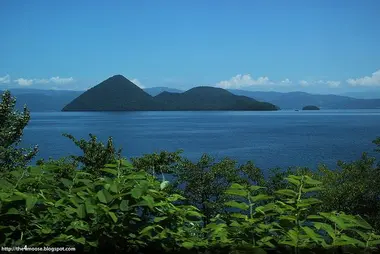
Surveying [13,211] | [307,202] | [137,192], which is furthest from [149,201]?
[307,202]

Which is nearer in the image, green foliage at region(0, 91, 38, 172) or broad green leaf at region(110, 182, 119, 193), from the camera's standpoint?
broad green leaf at region(110, 182, 119, 193)

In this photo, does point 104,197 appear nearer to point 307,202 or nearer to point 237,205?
point 237,205

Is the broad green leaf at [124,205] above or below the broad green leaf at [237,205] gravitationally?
above

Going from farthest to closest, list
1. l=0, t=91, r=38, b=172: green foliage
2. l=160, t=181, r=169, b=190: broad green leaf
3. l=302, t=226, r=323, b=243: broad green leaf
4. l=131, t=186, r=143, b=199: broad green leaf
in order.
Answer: l=0, t=91, r=38, b=172: green foliage, l=160, t=181, r=169, b=190: broad green leaf, l=131, t=186, r=143, b=199: broad green leaf, l=302, t=226, r=323, b=243: broad green leaf

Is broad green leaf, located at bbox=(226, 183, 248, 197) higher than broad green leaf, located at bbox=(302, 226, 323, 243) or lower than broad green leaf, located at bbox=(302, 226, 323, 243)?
higher

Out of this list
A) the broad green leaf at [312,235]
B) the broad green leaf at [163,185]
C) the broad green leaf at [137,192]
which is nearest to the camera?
the broad green leaf at [312,235]

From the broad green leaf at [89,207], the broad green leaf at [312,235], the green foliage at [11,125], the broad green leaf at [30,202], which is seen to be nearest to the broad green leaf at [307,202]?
the broad green leaf at [312,235]

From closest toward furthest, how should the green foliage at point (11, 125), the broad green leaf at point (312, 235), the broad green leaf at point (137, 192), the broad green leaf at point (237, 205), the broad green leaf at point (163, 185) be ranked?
the broad green leaf at point (312, 235) < the broad green leaf at point (137, 192) < the broad green leaf at point (237, 205) < the broad green leaf at point (163, 185) < the green foliage at point (11, 125)

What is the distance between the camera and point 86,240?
5.90 ft

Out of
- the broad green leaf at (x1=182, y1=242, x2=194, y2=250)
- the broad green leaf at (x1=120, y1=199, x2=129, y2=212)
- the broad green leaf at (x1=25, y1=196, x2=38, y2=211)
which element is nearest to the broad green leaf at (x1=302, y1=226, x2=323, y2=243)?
the broad green leaf at (x1=182, y1=242, x2=194, y2=250)

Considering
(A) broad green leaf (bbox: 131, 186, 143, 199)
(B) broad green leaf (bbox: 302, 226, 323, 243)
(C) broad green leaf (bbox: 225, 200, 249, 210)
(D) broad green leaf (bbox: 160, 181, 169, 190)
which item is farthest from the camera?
(D) broad green leaf (bbox: 160, 181, 169, 190)

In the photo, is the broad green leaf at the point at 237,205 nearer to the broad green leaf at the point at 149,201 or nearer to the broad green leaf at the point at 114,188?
the broad green leaf at the point at 149,201

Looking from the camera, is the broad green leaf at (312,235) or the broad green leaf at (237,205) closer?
the broad green leaf at (312,235)

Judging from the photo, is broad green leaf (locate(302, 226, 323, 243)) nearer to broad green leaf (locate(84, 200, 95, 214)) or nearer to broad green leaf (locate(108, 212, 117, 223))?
broad green leaf (locate(108, 212, 117, 223))
